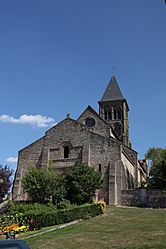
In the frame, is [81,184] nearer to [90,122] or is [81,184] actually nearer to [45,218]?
[45,218]

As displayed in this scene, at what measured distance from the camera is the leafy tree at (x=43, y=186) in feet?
98.4

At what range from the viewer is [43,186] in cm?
3042

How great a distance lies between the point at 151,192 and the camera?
3072 centimetres

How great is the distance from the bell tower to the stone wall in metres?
30.7

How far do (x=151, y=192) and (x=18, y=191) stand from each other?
1537 centimetres

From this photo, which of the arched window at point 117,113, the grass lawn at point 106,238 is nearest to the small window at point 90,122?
the arched window at point 117,113

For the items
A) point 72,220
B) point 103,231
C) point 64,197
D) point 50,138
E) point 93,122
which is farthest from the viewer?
point 93,122

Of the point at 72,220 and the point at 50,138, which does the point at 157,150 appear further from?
the point at 72,220

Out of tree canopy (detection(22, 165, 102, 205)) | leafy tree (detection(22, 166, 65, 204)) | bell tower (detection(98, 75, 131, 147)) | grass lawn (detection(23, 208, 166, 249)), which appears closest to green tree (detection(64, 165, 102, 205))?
tree canopy (detection(22, 165, 102, 205))

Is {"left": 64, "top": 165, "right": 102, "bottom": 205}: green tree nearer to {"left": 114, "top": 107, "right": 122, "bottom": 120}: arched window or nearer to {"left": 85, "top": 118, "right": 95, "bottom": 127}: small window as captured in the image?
{"left": 85, "top": 118, "right": 95, "bottom": 127}: small window

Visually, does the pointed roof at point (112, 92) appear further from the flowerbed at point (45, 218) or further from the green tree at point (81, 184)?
the flowerbed at point (45, 218)

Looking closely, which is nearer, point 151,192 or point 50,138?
point 151,192

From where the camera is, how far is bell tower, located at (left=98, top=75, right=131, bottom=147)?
62.8m

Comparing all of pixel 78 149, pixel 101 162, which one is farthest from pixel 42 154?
pixel 101 162
